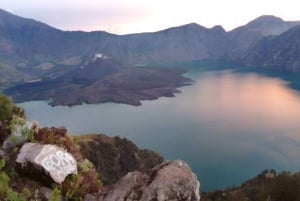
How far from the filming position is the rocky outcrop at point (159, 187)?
11781mm

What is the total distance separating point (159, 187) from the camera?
38.8ft

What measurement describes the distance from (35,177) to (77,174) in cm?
133

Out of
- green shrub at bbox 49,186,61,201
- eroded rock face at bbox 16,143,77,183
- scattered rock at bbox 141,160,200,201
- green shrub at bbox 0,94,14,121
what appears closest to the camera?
green shrub at bbox 49,186,61,201

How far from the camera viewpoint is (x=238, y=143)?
123625mm

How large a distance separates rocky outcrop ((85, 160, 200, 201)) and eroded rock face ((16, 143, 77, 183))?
111 centimetres

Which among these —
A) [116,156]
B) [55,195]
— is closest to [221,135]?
[116,156]

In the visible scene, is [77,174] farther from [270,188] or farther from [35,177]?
[270,188]

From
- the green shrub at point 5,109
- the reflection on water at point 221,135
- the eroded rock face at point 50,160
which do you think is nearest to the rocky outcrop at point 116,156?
the reflection on water at point 221,135

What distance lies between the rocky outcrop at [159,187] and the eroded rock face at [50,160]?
1.11 m

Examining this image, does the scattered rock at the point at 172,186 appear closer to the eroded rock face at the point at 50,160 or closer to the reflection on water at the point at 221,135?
the eroded rock face at the point at 50,160

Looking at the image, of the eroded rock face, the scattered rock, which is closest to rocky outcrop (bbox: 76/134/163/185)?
the eroded rock face

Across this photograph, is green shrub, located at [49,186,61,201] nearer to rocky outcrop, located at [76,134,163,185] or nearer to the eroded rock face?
the eroded rock face

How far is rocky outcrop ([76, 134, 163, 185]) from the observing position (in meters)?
101

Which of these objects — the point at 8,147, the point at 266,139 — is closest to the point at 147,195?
the point at 8,147
